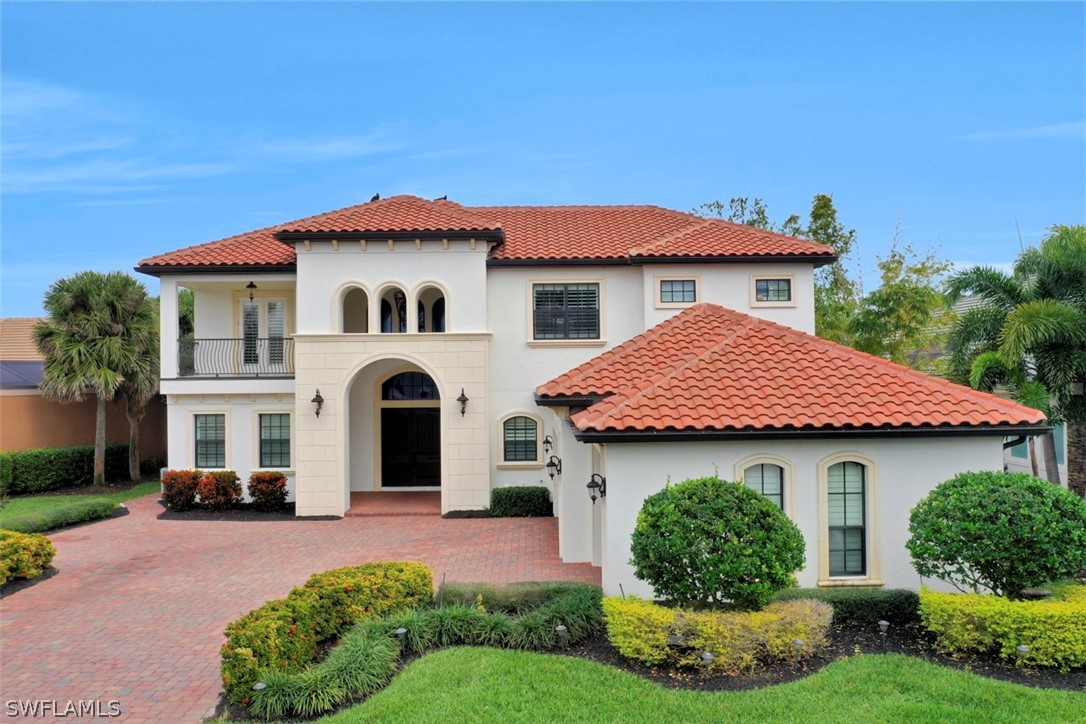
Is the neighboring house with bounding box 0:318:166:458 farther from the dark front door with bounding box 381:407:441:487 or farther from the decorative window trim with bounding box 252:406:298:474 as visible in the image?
the dark front door with bounding box 381:407:441:487

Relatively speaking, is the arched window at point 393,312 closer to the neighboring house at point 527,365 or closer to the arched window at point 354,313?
the neighboring house at point 527,365

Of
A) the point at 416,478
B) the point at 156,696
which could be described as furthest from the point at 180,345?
the point at 156,696

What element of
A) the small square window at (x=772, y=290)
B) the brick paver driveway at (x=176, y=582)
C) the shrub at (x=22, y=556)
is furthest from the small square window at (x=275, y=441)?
the small square window at (x=772, y=290)

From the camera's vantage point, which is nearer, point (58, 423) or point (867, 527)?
point (867, 527)

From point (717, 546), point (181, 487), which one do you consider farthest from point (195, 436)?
point (717, 546)

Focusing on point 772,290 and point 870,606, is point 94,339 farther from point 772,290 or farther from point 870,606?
point 870,606

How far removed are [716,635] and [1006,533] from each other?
11.4 feet

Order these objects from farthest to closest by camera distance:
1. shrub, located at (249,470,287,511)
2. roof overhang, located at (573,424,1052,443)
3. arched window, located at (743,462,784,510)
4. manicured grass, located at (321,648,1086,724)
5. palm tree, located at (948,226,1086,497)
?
1. shrub, located at (249,470,287,511)
2. palm tree, located at (948,226,1086,497)
3. arched window, located at (743,462,784,510)
4. roof overhang, located at (573,424,1052,443)
5. manicured grass, located at (321,648,1086,724)

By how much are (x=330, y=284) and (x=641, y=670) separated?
12.8 m

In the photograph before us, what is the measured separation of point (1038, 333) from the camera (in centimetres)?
1326

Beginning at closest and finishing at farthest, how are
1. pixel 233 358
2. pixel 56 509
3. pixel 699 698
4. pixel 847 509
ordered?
pixel 699 698, pixel 847 509, pixel 56 509, pixel 233 358

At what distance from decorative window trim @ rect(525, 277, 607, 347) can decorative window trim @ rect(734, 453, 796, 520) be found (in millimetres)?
8776

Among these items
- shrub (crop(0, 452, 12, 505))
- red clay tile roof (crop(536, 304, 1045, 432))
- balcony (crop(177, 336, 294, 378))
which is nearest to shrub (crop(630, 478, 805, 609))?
red clay tile roof (crop(536, 304, 1045, 432))

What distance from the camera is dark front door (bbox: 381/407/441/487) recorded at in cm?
1991
